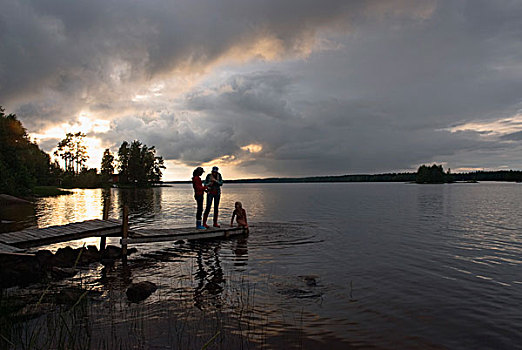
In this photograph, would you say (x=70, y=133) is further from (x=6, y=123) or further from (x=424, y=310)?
(x=424, y=310)

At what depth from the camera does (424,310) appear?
9.70 m

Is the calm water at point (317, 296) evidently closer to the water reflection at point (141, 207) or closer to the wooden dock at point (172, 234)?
the wooden dock at point (172, 234)

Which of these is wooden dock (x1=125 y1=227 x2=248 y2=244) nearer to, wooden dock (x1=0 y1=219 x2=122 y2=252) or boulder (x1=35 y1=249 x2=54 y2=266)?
wooden dock (x1=0 y1=219 x2=122 y2=252)

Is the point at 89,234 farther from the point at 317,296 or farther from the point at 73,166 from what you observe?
the point at 73,166

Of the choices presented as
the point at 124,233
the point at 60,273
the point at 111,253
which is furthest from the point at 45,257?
the point at 124,233

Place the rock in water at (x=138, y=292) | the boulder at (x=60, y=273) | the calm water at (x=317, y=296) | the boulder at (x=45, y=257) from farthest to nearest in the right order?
the boulder at (x=45, y=257) < the boulder at (x=60, y=273) < the rock in water at (x=138, y=292) < the calm water at (x=317, y=296)

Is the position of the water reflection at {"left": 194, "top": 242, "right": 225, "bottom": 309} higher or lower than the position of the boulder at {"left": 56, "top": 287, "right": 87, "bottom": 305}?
lower

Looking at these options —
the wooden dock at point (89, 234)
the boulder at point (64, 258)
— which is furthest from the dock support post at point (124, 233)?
the boulder at point (64, 258)

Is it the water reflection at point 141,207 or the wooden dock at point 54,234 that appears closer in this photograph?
the wooden dock at point 54,234

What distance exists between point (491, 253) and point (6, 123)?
6445cm

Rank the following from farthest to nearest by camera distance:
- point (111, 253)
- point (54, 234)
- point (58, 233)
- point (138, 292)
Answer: point (111, 253), point (58, 233), point (54, 234), point (138, 292)

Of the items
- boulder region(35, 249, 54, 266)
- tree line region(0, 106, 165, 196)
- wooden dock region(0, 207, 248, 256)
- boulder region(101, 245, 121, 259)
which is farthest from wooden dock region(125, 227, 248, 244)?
tree line region(0, 106, 165, 196)

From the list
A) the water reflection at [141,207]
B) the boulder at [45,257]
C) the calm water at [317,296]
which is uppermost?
the boulder at [45,257]

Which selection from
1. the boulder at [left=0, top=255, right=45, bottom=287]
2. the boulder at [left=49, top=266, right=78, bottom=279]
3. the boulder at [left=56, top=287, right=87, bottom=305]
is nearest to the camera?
the boulder at [left=56, top=287, right=87, bottom=305]
